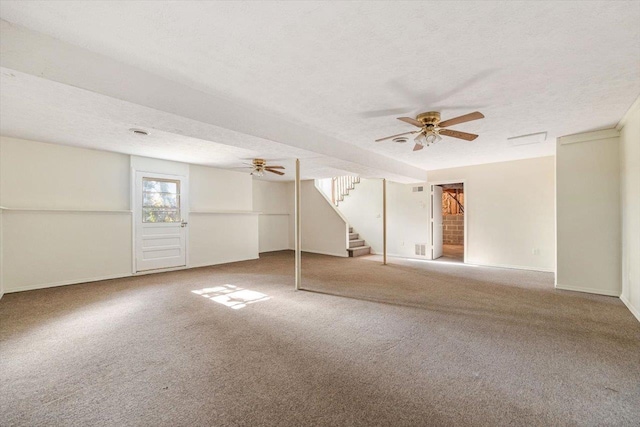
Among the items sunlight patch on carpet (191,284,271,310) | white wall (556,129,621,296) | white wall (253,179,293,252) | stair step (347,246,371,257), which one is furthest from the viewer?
white wall (253,179,293,252)

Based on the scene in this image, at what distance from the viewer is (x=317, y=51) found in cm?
215

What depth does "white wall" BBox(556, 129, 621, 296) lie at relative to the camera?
4055mm

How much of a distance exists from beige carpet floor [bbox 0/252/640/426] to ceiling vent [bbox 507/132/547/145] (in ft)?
8.22

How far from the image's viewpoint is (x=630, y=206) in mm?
3531

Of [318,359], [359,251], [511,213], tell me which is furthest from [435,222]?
[318,359]

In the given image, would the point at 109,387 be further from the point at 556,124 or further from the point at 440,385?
the point at 556,124

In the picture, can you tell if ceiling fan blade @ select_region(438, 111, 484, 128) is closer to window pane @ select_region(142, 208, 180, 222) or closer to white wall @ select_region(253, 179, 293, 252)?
window pane @ select_region(142, 208, 180, 222)

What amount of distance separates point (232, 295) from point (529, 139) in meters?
5.50

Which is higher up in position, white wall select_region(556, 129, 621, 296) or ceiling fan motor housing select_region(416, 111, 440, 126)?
ceiling fan motor housing select_region(416, 111, 440, 126)

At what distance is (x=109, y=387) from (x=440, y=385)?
2.37 m

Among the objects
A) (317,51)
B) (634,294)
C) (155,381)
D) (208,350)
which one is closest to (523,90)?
(317,51)

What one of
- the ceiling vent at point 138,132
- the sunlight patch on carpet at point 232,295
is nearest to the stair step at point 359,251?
the sunlight patch on carpet at point 232,295

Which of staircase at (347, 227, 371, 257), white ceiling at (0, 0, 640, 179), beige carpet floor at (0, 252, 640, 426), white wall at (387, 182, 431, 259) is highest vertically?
white ceiling at (0, 0, 640, 179)

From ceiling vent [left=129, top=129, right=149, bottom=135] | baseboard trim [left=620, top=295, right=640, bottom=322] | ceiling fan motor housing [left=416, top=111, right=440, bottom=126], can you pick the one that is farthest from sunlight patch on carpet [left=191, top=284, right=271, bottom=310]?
baseboard trim [left=620, top=295, right=640, bottom=322]
